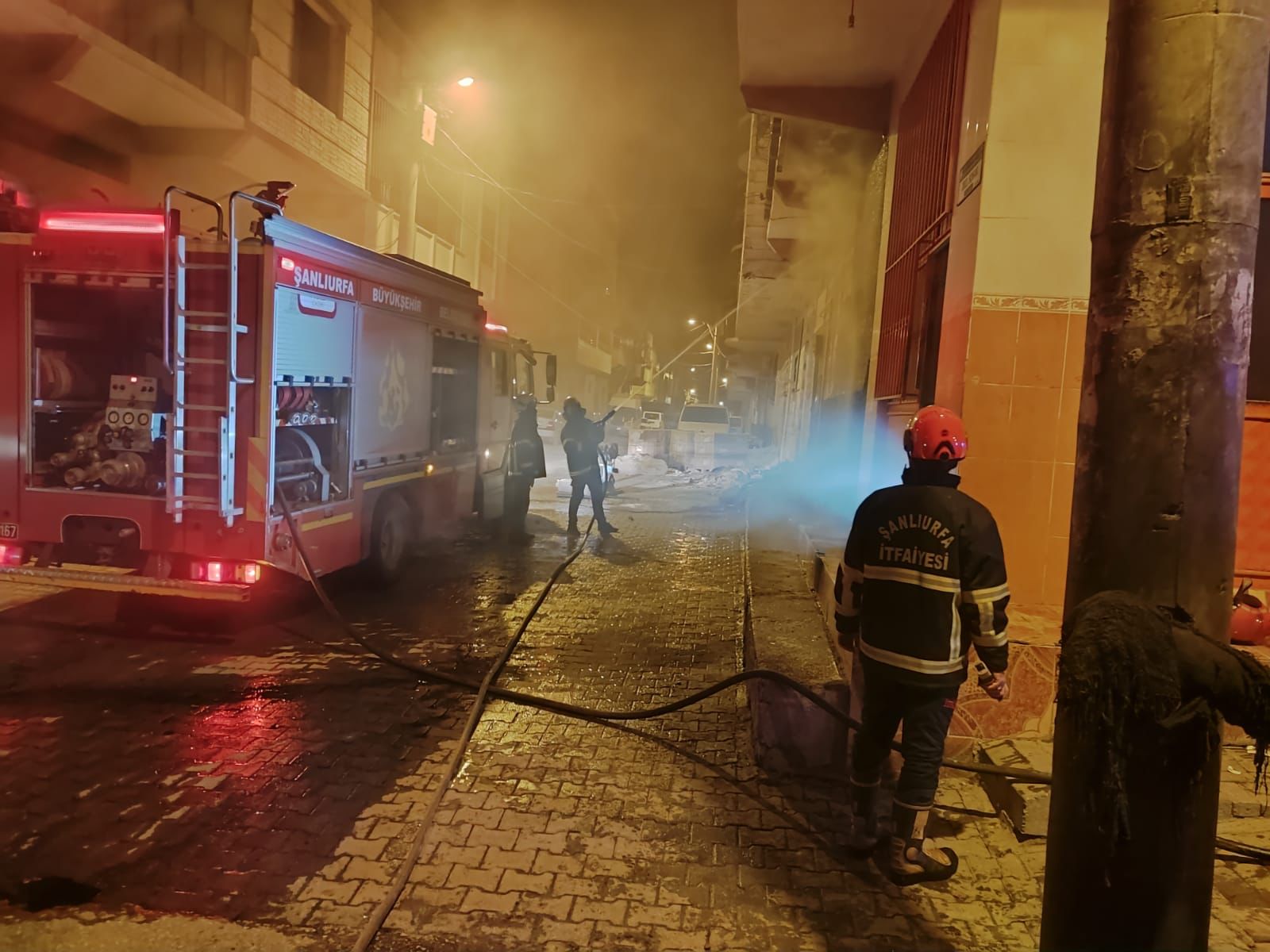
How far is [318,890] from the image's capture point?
10.3ft

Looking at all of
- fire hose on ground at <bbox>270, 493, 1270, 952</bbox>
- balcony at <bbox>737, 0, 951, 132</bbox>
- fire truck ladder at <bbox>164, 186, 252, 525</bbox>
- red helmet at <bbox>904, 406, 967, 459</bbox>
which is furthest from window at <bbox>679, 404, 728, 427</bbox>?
red helmet at <bbox>904, 406, 967, 459</bbox>

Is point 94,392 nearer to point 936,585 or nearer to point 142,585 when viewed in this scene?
point 142,585

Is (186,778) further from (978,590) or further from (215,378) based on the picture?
(978,590)

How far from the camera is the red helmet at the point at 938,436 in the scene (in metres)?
3.31

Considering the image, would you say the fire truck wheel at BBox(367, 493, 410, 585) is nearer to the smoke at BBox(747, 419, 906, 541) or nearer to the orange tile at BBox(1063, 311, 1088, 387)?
the smoke at BBox(747, 419, 906, 541)

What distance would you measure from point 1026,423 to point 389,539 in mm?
5482

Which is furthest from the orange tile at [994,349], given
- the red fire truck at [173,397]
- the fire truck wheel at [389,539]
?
the fire truck wheel at [389,539]

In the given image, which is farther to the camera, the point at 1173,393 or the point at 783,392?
the point at 783,392

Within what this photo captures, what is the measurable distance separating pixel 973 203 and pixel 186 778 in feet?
18.0

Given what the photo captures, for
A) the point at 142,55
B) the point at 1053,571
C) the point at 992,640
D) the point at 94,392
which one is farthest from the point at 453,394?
the point at 992,640

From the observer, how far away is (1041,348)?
4.96 metres

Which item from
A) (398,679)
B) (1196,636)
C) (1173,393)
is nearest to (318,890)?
(398,679)

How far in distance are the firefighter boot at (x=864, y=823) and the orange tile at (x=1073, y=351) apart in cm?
282

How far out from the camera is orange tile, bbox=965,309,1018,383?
5.00 metres
